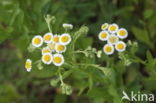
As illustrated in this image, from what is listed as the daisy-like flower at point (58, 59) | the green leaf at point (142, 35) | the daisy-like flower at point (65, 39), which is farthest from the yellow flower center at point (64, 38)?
the green leaf at point (142, 35)

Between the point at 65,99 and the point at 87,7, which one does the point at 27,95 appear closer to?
the point at 65,99

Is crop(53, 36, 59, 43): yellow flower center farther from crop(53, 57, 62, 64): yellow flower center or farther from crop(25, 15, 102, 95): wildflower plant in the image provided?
crop(53, 57, 62, 64): yellow flower center

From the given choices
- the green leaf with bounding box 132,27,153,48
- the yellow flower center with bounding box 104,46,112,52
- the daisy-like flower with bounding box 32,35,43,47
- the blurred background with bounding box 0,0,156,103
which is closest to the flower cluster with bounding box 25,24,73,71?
the daisy-like flower with bounding box 32,35,43,47

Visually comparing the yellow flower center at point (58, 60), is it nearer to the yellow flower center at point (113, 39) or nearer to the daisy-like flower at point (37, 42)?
the daisy-like flower at point (37, 42)

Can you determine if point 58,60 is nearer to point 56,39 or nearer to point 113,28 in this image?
point 56,39

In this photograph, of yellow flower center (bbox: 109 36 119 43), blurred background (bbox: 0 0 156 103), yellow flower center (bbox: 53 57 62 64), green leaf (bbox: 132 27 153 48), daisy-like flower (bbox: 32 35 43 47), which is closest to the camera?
yellow flower center (bbox: 53 57 62 64)
